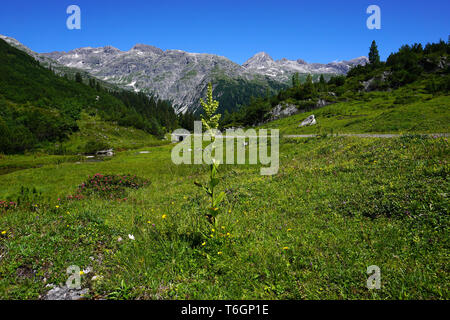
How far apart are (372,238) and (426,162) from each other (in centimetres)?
719

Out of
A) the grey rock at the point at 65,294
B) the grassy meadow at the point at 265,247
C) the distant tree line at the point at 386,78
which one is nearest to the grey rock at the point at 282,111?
the distant tree line at the point at 386,78

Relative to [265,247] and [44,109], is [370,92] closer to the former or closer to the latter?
[265,247]

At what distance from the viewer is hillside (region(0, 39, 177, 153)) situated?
2973 inches

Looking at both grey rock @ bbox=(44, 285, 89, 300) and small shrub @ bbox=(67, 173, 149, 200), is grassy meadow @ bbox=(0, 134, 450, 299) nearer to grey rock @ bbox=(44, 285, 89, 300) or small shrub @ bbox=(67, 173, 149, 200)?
grey rock @ bbox=(44, 285, 89, 300)

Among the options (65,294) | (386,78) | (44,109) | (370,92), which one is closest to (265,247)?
(65,294)

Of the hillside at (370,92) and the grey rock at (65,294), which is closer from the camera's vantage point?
the grey rock at (65,294)

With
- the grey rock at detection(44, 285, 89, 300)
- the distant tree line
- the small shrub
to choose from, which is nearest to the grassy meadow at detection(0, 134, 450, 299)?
the grey rock at detection(44, 285, 89, 300)

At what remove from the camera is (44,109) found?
10644 centimetres

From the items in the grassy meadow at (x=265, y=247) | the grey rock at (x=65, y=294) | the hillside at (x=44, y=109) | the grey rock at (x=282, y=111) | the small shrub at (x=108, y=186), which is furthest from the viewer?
the grey rock at (x=282, y=111)

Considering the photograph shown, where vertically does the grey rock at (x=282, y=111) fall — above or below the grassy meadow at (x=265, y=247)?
above

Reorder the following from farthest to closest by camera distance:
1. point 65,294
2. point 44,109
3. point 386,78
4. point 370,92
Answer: point 44,109 → point 386,78 → point 370,92 → point 65,294

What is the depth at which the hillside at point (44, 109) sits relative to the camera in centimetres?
7551

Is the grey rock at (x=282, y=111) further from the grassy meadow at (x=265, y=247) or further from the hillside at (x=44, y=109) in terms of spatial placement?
the grassy meadow at (x=265, y=247)

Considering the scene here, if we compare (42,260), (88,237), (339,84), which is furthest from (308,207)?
(339,84)
